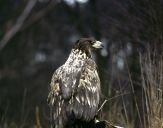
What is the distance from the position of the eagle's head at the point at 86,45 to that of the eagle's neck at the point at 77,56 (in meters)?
0.04

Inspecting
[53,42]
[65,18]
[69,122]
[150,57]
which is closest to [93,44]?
[150,57]

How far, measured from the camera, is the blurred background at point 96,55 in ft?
27.5

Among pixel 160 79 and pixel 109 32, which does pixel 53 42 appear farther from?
pixel 160 79

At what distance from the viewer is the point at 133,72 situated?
34.7 feet

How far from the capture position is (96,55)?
53.1ft

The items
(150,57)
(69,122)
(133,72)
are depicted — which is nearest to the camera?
(69,122)

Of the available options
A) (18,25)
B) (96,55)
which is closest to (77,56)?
(18,25)

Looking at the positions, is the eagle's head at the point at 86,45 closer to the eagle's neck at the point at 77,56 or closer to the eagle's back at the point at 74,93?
the eagle's neck at the point at 77,56

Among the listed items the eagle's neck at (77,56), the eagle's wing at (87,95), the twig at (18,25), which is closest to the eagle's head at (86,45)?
the eagle's neck at (77,56)

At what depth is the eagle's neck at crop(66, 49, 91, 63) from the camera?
8422 millimetres

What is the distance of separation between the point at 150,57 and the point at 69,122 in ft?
4.59

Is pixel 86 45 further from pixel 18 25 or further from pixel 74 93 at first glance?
pixel 18 25

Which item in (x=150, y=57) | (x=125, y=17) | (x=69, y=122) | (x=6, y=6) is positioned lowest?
(x=69, y=122)

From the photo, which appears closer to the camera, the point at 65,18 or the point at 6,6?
the point at 6,6
